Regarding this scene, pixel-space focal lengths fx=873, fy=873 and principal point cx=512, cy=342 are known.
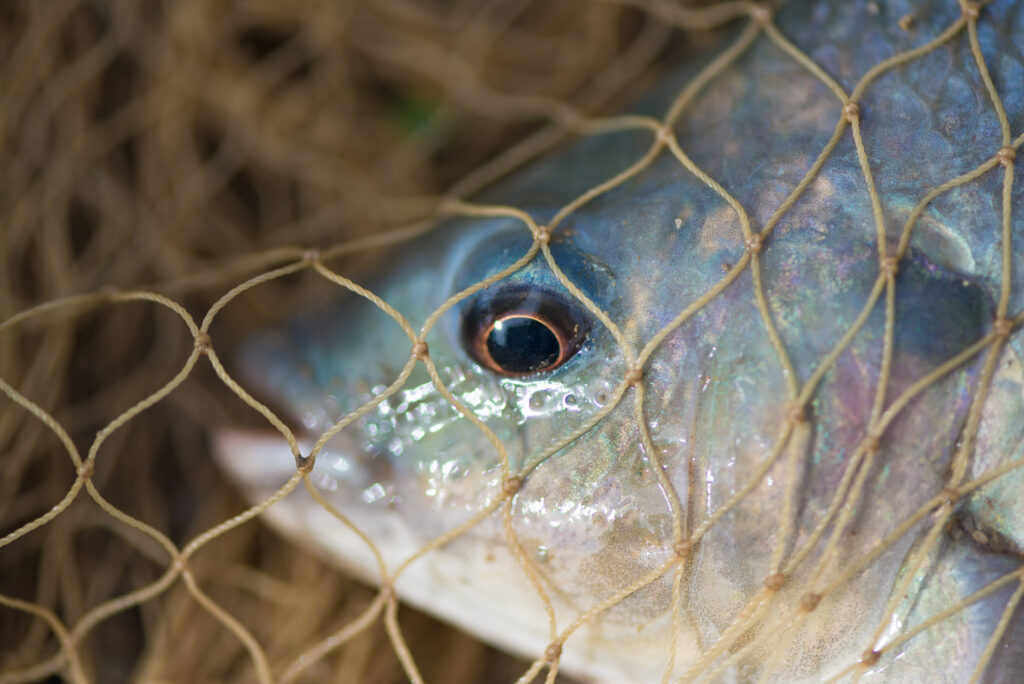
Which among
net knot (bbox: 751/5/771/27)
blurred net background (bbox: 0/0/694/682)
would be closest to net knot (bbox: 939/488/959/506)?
net knot (bbox: 751/5/771/27)

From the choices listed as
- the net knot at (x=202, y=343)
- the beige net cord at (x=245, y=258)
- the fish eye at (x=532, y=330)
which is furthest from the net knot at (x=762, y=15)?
the net knot at (x=202, y=343)

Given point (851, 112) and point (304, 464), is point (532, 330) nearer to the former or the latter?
point (304, 464)

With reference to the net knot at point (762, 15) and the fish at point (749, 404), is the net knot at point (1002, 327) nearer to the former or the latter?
the fish at point (749, 404)

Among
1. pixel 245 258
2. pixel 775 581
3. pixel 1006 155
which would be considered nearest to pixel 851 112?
pixel 1006 155

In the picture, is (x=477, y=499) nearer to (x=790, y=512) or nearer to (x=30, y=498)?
(x=790, y=512)

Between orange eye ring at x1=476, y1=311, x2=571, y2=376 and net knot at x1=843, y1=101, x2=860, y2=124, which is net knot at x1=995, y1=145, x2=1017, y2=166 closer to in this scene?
net knot at x1=843, y1=101, x2=860, y2=124

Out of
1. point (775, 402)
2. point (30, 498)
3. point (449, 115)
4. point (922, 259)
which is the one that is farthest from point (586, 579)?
point (449, 115)
